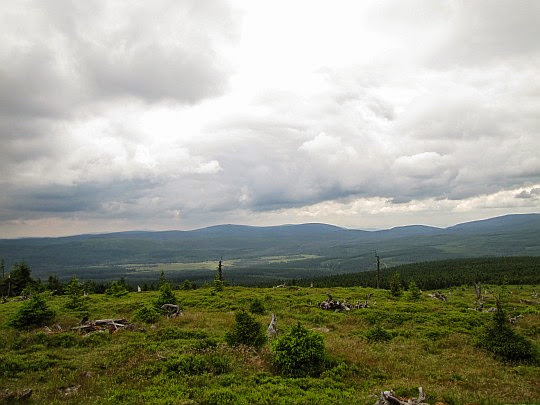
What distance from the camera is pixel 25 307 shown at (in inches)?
1104

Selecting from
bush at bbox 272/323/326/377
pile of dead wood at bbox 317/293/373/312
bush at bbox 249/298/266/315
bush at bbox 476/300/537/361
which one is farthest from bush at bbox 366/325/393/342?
bush at bbox 249/298/266/315

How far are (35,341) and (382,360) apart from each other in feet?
77.1

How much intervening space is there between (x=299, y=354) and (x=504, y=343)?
48.6 feet

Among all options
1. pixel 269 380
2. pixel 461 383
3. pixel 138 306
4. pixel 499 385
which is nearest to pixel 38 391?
pixel 269 380

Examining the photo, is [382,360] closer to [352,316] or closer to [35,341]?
[352,316]

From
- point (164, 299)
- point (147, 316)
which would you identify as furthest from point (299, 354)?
point (164, 299)

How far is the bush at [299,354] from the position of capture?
16.4 m

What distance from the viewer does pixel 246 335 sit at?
68.0 feet

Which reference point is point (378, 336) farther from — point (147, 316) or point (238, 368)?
point (147, 316)

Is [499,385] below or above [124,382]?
below

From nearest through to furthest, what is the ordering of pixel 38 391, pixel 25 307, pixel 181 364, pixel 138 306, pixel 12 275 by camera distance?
pixel 38 391 < pixel 181 364 < pixel 25 307 < pixel 138 306 < pixel 12 275

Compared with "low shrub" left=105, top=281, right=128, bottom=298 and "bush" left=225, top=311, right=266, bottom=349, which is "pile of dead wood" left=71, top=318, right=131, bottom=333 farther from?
"low shrub" left=105, top=281, right=128, bottom=298

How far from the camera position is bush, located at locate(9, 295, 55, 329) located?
27781 millimetres

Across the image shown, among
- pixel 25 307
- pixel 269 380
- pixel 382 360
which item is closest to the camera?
pixel 269 380
